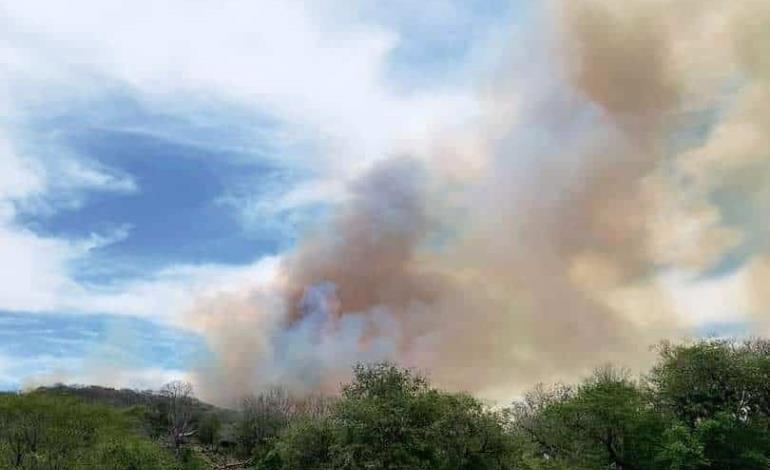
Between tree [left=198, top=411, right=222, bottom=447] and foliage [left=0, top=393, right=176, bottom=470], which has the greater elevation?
tree [left=198, top=411, right=222, bottom=447]

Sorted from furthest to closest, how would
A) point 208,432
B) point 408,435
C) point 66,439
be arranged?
point 208,432 → point 66,439 → point 408,435

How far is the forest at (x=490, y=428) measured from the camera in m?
54.7

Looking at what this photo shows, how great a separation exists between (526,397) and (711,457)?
6568cm

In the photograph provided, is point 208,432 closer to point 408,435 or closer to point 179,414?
point 179,414

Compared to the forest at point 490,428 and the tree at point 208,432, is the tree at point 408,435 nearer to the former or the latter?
the forest at point 490,428

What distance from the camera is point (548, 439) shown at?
239 feet

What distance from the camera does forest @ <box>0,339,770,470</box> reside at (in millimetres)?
54688

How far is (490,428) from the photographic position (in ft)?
183

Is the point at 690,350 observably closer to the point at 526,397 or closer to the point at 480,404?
the point at 480,404

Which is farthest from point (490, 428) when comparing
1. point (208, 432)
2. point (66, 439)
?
point (208, 432)

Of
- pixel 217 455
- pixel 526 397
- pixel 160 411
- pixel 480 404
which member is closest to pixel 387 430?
pixel 480 404

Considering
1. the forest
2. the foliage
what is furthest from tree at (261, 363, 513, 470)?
the foliage

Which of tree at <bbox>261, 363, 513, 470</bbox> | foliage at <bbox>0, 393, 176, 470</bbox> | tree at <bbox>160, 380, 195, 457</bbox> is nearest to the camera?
tree at <bbox>261, 363, 513, 470</bbox>

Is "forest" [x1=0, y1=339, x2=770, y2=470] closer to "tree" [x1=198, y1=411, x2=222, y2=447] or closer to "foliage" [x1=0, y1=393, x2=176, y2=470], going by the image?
"foliage" [x1=0, y1=393, x2=176, y2=470]
